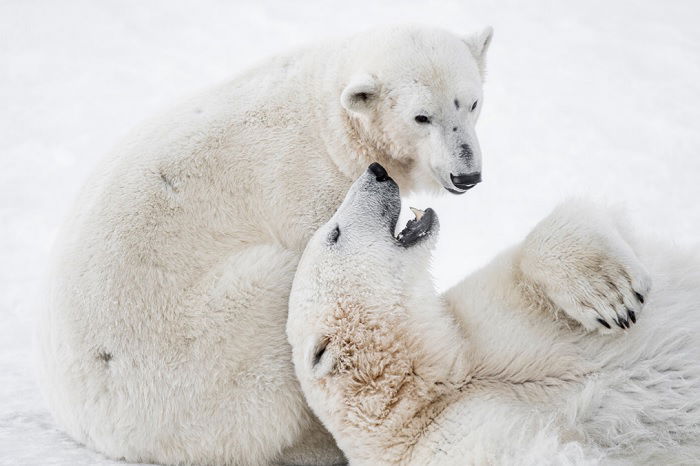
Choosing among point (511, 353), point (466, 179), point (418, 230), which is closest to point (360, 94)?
point (466, 179)

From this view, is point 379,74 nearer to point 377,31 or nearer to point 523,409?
point 377,31

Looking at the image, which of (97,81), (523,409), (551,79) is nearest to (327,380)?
(523,409)

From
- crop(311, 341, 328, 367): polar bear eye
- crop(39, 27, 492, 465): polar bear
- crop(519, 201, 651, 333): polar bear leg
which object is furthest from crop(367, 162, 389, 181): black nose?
crop(311, 341, 328, 367): polar bear eye

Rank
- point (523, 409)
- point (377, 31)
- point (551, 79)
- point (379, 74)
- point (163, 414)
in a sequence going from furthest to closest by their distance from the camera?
1. point (551, 79)
2. point (377, 31)
3. point (379, 74)
4. point (163, 414)
5. point (523, 409)

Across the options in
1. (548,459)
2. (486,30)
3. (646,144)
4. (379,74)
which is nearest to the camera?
(548,459)

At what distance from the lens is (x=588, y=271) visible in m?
3.22

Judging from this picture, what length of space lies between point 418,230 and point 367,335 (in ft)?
2.09

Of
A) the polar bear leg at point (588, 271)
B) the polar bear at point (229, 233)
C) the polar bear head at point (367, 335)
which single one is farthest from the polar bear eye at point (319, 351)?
the polar bear leg at point (588, 271)

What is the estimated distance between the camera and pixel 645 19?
41.7 ft

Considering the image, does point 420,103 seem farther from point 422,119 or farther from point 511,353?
point 511,353

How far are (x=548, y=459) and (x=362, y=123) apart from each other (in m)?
1.98

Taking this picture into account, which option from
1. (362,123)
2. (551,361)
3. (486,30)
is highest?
(486,30)

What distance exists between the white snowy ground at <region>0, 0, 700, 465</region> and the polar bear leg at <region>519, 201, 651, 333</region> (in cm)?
205

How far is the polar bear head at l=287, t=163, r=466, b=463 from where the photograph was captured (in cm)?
312
